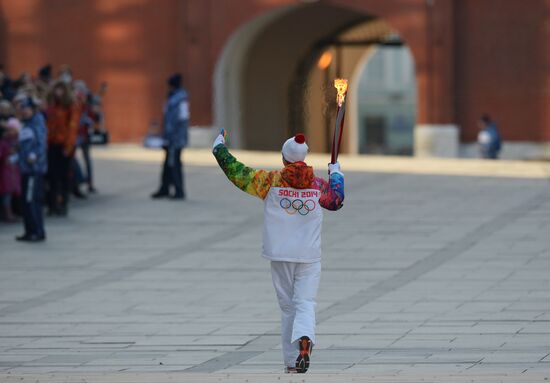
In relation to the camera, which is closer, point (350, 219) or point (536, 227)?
point (536, 227)

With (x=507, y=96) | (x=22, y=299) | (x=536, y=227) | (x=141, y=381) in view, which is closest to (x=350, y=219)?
(x=536, y=227)

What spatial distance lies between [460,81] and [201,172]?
25.7ft

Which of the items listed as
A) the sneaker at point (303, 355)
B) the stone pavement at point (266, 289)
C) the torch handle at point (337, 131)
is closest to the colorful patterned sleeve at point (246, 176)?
the torch handle at point (337, 131)

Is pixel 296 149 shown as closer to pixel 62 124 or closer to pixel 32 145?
pixel 32 145

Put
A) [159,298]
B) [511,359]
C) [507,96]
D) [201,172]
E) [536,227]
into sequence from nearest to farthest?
1. [511,359]
2. [159,298]
3. [536,227]
4. [201,172]
5. [507,96]

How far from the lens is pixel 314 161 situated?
78.9ft

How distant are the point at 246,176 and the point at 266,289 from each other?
394 cm

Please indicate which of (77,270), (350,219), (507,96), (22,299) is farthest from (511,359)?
(507,96)

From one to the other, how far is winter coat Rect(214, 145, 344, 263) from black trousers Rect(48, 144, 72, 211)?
8.69 meters

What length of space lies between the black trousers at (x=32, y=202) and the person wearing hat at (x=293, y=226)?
6.92 meters

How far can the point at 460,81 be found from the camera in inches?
1139

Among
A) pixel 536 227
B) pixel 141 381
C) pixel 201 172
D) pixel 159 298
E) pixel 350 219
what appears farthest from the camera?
pixel 201 172

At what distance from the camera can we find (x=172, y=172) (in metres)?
19.2

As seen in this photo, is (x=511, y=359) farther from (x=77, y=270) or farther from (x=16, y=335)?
(x=77, y=270)
